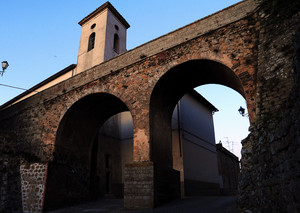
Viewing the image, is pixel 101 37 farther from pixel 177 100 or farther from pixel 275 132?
pixel 275 132

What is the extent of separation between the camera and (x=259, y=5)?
6938mm

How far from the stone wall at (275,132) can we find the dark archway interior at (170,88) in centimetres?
199

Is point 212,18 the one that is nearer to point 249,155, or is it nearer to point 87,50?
point 249,155

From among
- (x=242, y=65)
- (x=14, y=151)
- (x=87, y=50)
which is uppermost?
(x=87, y=50)

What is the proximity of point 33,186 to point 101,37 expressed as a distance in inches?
495

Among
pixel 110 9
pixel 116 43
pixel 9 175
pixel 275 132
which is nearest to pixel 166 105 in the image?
pixel 275 132

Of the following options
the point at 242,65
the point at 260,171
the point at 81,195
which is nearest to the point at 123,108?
the point at 81,195

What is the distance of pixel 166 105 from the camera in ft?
31.5

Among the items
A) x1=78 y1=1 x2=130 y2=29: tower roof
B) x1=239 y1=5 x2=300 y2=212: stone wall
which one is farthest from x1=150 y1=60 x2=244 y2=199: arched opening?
x1=78 y1=1 x2=130 y2=29: tower roof

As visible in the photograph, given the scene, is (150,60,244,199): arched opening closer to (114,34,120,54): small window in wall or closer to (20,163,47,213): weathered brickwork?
(20,163,47,213): weathered brickwork

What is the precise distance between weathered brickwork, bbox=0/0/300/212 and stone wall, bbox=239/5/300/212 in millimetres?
18

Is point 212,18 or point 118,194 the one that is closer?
point 212,18

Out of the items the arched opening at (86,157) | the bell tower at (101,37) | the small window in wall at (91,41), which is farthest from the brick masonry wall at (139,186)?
the small window in wall at (91,41)

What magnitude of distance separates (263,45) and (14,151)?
11659 mm
